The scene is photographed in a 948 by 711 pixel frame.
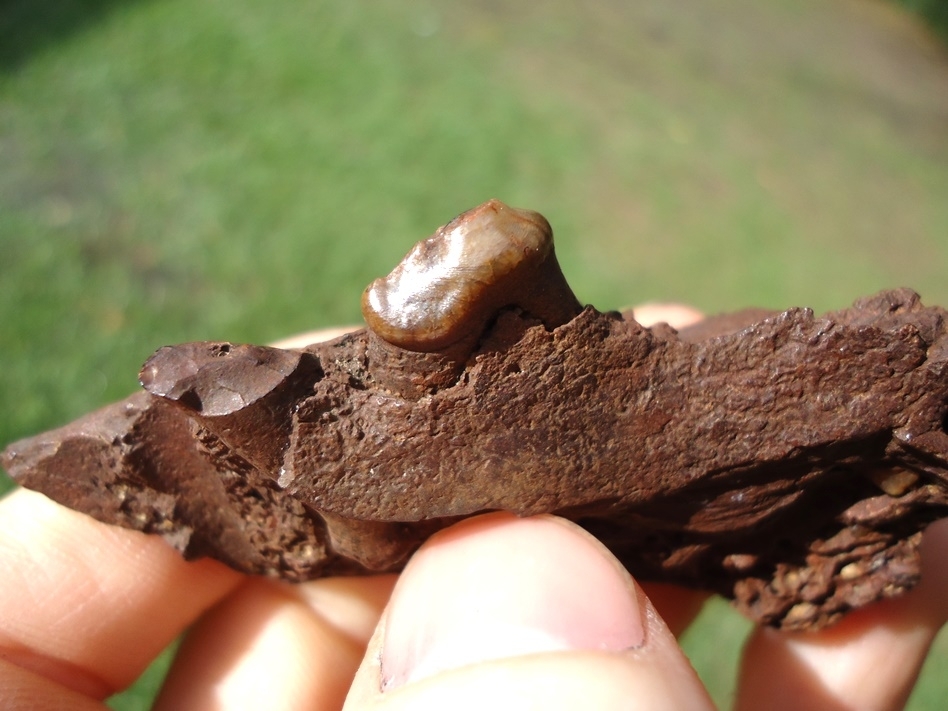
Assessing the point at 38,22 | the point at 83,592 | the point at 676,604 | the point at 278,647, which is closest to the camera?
the point at 83,592

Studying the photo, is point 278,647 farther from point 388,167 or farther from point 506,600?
point 388,167

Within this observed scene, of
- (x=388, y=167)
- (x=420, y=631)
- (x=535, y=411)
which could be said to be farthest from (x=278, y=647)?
(x=388, y=167)

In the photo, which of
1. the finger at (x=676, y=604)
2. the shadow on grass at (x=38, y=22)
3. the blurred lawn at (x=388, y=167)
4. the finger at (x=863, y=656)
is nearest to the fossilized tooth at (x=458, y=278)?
the finger at (x=676, y=604)

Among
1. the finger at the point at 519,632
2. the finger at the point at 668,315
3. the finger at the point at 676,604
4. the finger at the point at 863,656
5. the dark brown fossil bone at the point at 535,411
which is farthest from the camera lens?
the finger at the point at 668,315

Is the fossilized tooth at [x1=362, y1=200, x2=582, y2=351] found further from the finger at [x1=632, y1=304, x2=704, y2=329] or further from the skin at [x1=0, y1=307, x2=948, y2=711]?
the finger at [x1=632, y1=304, x2=704, y2=329]

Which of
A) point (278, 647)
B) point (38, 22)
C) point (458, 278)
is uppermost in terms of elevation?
point (38, 22)

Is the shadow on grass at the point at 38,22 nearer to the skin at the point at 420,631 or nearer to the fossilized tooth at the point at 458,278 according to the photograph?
the skin at the point at 420,631

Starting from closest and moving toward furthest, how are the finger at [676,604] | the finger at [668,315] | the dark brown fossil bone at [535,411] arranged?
1. the dark brown fossil bone at [535,411]
2. the finger at [676,604]
3. the finger at [668,315]
